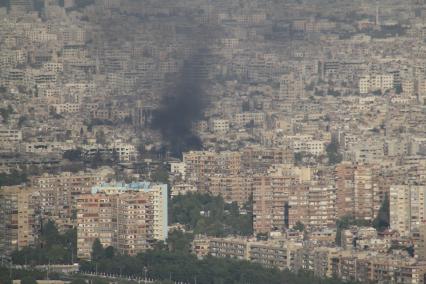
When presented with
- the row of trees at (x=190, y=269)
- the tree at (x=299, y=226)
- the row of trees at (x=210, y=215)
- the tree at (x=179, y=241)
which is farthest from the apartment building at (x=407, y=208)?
the row of trees at (x=190, y=269)

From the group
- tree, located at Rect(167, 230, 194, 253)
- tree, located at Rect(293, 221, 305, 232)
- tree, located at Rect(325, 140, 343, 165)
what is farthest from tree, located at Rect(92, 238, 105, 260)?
tree, located at Rect(325, 140, 343, 165)

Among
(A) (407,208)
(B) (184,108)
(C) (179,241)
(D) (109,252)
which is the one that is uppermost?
(B) (184,108)

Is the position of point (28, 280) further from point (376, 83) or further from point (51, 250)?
Result: point (376, 83)

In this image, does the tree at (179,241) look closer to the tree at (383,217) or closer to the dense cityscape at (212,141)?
the dense cityscape at (212,141)

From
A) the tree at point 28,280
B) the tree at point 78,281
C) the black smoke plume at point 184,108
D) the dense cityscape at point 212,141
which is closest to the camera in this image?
the tree at point 28,280

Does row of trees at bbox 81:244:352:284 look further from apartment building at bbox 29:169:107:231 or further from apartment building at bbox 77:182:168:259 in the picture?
apartment building at bbox 29:169:107:231

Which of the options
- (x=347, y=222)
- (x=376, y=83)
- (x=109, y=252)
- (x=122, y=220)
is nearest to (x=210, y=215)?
(x=347, y=222)
